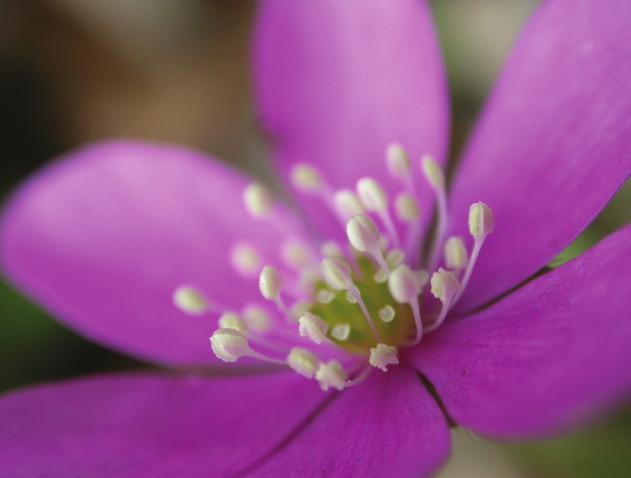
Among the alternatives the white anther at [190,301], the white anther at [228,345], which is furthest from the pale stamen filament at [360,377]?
the white anther at [190,301]

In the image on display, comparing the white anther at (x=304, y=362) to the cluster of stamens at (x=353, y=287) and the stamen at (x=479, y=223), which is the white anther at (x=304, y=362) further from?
the stamen at (x=479, y=223)

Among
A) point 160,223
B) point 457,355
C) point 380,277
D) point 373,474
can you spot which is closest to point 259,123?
point 160,223

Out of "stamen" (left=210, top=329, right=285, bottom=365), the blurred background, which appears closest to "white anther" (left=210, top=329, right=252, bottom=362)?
"stamen" (left=210, top=329, right=285, bottom=365)

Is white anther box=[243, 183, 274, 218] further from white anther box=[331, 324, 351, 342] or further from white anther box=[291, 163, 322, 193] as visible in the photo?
white anther box=[331, 324, 351, 342]

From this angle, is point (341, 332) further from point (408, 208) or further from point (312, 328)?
point (408, 208)

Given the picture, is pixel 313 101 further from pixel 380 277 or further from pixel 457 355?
pixel 457 355

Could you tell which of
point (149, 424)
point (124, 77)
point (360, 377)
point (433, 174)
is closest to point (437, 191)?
point (433, 174)
